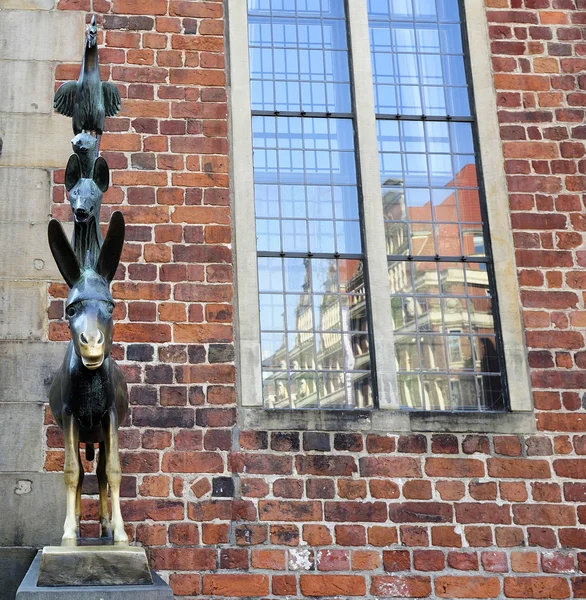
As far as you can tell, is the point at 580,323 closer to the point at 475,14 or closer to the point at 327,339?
the point at 327,339

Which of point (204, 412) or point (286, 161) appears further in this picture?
point (286, 161)

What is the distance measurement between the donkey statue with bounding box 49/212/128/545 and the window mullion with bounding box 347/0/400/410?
282 centimetres

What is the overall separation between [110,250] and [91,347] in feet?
1.87

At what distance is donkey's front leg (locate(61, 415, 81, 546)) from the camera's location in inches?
172

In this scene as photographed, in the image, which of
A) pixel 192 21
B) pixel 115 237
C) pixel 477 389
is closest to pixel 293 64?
pixel 192 21

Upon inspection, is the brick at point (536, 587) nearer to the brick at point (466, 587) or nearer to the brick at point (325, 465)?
the brick at point (466, 587)

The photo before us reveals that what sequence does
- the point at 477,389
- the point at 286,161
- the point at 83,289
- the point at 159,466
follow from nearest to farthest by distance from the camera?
the point at 83,289 → the point at 159,466 → the point at 477,389 → the point at 286,161

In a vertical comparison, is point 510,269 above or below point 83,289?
above

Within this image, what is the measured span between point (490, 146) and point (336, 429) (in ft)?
8.45

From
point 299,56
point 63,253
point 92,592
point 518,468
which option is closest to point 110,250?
point 63,253

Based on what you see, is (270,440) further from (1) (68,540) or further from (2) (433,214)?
(1) (68,540)

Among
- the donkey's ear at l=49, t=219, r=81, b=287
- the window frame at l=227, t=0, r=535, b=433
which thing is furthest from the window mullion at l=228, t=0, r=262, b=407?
the donkey's ear at l=49, t=219, r=81, b=287

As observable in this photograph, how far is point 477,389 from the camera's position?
7242 millimetres

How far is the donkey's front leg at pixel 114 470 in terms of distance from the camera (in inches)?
170
